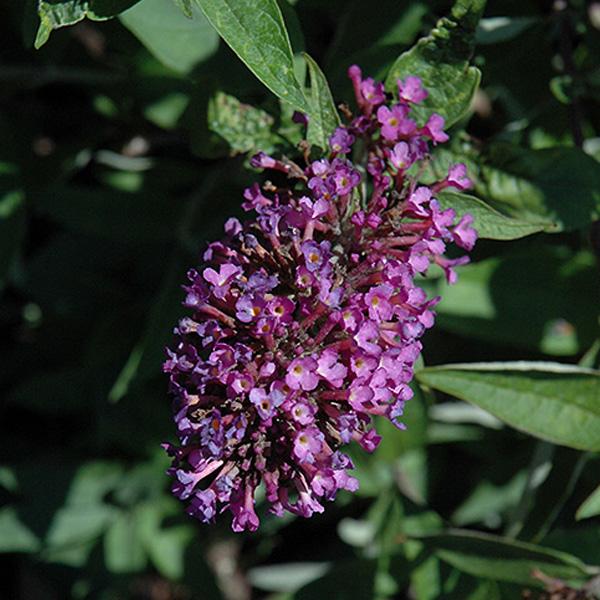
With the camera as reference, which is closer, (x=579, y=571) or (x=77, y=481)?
(x=579, y=571)

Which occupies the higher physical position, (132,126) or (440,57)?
(440,57)

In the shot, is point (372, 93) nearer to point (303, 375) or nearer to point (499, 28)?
point (303, 375)

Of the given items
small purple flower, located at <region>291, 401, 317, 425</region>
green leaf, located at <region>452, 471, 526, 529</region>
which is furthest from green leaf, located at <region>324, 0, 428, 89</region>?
green leaf, located at <region>452, 471, 526, 529</region>

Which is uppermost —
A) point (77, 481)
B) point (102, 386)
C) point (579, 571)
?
point (579, 571)

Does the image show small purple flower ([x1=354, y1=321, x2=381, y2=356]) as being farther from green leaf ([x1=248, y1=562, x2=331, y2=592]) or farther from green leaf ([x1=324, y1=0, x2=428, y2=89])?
green leaf ([x1=248, y1=562, x2=331, y2=592])

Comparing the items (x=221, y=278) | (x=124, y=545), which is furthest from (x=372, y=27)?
(x=124, y=545)

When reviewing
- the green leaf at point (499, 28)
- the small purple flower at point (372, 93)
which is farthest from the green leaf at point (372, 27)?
the small purple flower at point (372, 93)

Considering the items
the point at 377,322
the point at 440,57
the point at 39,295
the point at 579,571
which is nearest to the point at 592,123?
the point at 440,57

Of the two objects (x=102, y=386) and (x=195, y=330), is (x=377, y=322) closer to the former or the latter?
(x=195, y=330)
